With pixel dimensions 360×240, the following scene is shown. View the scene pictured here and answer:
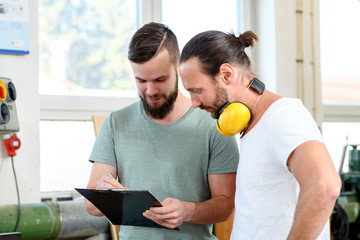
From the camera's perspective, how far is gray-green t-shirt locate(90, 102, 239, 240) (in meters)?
1.51

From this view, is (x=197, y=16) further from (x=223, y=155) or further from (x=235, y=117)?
(x=235, y=117)

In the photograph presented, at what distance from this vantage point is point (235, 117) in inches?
47.8

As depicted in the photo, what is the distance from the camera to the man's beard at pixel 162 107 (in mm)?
1556

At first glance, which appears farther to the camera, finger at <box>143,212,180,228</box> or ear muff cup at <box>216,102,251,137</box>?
finger at <box>143,212,180,228</box>

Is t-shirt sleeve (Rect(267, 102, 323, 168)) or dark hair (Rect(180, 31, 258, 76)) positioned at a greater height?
dark hair (Rect(180, 31, 258, 76))

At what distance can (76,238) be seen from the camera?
2.23 meters

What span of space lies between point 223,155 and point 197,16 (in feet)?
5.38

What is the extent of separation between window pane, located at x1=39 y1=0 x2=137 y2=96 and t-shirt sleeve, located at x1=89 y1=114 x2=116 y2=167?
0.99 m

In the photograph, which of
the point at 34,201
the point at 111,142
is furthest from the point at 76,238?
the point at 111,142

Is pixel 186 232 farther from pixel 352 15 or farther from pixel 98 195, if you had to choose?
pixel 352 15

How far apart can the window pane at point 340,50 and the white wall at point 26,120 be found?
2.17 m

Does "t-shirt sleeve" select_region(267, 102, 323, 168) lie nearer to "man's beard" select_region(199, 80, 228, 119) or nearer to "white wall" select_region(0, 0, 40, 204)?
"man's beard" select_region(199, 80, 228, 119)

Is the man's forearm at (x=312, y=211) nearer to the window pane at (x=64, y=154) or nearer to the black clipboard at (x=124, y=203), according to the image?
the black clipboard at (x=124, y=203)

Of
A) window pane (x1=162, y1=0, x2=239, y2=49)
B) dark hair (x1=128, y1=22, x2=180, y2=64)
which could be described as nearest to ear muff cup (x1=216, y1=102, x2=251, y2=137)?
dark hair (x1=128, y1=22, x2=180, y2=64)
